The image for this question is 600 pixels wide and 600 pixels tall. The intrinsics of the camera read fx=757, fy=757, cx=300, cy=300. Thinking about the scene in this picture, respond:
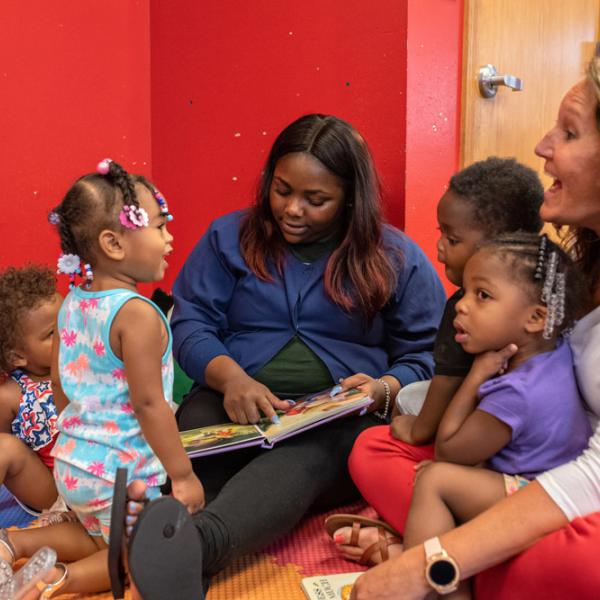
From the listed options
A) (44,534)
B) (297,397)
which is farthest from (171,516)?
(297,397)

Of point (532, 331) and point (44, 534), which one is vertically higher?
point (532, 331)

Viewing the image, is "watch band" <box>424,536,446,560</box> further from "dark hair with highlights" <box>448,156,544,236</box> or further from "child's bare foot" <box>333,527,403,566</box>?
"dark hair with highlights" <box>448,156,544,236</box>

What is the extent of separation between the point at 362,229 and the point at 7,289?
807mm

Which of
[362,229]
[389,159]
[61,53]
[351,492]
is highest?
[61,53]

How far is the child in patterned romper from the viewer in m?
1.62

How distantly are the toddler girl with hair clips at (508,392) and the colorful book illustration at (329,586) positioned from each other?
19 cm

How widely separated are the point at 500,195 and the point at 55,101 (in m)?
1.38

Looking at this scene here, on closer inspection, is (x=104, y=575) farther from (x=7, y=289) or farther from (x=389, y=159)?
(x=389, y=159)

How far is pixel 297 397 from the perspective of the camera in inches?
68.1

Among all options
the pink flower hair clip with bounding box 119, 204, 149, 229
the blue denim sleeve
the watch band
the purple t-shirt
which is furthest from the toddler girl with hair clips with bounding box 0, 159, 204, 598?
A: the blue denim sleeve

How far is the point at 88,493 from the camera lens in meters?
1.29

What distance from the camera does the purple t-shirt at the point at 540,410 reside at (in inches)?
45.8

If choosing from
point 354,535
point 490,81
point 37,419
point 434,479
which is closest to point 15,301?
point 37,419

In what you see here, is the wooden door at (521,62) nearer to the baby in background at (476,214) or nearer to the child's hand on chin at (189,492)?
the baby in background at (476,214)
